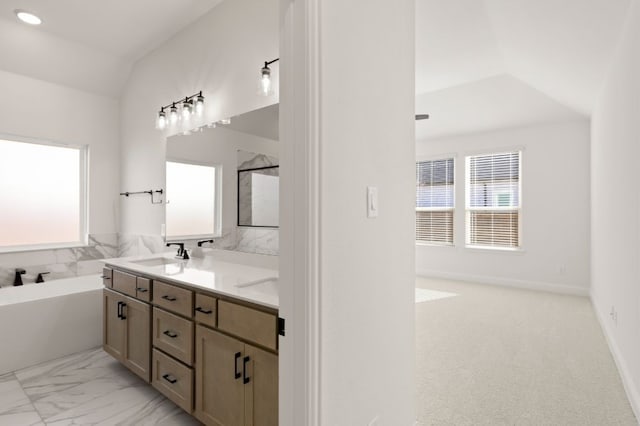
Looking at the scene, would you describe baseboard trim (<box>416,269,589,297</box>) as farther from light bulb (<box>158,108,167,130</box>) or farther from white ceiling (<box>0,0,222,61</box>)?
white ceiling (<box>0,0,222,61</box>)

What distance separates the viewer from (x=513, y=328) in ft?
11.9

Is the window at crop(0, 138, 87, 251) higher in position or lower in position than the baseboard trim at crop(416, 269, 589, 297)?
higher

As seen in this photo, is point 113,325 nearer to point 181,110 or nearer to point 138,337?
point 138,337

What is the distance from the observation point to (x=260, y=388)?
5.15 feet

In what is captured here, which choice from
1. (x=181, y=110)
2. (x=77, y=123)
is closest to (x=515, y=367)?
(x=181, y=110)

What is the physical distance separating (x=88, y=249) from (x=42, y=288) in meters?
0.73

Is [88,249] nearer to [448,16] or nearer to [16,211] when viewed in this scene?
[16,211]

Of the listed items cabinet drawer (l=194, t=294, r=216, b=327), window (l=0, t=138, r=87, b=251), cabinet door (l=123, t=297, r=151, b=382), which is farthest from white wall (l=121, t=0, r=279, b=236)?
cabinet drawer (l=194, t=294, r=216, b=327)

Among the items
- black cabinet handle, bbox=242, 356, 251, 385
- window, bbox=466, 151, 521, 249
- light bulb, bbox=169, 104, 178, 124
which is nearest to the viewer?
black cabinet handle, bbox=242, 356, 251, 385

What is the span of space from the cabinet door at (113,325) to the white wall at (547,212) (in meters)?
5.40

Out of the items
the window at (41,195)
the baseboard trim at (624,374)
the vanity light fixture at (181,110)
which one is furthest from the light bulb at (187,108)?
the baseboard trim at (624,374)

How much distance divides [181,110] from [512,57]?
140 inches

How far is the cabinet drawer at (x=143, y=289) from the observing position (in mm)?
2320

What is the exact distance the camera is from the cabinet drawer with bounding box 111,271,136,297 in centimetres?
249
